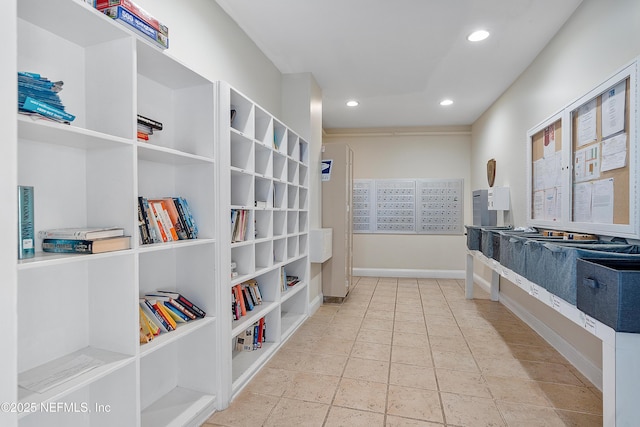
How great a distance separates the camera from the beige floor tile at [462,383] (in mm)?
2258

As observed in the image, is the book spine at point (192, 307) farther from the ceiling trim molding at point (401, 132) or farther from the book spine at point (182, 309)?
the ceiling trim molding at point (401, 132)

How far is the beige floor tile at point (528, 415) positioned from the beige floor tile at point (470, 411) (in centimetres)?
5

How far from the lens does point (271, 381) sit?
94.4 inches

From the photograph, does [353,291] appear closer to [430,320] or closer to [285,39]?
[430,320]

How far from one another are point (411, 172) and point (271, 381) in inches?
186

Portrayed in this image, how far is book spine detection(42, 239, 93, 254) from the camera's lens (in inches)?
49.9

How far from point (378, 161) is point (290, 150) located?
3130 millimetres

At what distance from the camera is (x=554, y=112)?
9.70 ft

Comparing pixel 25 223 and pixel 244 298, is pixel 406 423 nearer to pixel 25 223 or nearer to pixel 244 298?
pixel 244 298

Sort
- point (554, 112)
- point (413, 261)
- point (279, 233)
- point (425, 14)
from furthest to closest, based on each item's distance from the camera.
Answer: point (413, 261)
point (279, 233)
point (554, 112)
point (425, 14)

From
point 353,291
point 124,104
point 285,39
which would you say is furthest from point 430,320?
point 124,104

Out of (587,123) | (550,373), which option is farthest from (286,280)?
(587,123)

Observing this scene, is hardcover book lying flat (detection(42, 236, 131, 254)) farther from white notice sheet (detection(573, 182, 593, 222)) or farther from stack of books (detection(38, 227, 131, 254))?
white notice sheet (detection(573, 182, 593, 222))

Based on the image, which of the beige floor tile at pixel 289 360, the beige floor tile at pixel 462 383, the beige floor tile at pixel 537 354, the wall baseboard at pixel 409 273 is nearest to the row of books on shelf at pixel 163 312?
the beige floor tile at pixel 289 360
